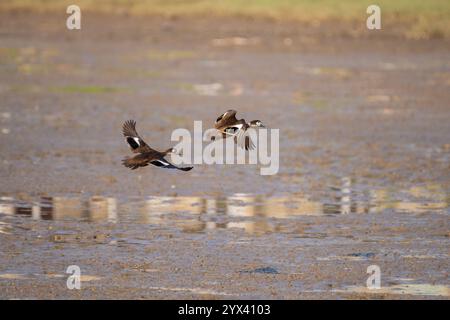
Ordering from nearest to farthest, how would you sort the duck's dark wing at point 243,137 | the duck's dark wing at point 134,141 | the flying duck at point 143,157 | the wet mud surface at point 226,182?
1. the flying duck at point 143,157
2. the wet mud surface at point 226,182
3. the duck's dark wing at point 134,141
4. the duck's dark wing at point 243,137

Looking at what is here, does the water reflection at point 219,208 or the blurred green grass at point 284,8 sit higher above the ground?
the blurred green grass at point 284,8

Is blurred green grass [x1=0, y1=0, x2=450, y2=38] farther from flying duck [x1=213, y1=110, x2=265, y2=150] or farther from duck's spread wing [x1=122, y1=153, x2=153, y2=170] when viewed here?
duck's spread wing [x1=122, y1=153, x2=153, y2=170]

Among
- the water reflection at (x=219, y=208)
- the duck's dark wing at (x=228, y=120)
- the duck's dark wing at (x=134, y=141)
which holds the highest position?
the duck's dark wing at (x=228, y=120)

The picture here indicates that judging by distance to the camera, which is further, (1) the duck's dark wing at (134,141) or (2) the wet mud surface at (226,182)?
(1) the duck's dark wing at (134,141)

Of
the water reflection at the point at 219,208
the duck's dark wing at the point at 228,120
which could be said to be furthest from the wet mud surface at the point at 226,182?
the duck's dark wing at the point at 228,120

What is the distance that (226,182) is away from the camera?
14.5 m

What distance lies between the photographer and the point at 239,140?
10.7 meters

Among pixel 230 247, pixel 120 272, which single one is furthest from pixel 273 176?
pixel 120 272

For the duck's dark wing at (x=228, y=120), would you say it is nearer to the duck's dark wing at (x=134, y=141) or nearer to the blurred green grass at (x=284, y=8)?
the duck's dark wing at (x=134, y=141)

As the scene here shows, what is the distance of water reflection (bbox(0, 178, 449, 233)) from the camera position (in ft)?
39.9

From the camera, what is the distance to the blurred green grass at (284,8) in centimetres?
3459

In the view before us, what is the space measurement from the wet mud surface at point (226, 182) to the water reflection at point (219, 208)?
0.08ft

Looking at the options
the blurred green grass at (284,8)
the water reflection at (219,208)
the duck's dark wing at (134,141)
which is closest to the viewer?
the duck's dark wing at (134,141)
